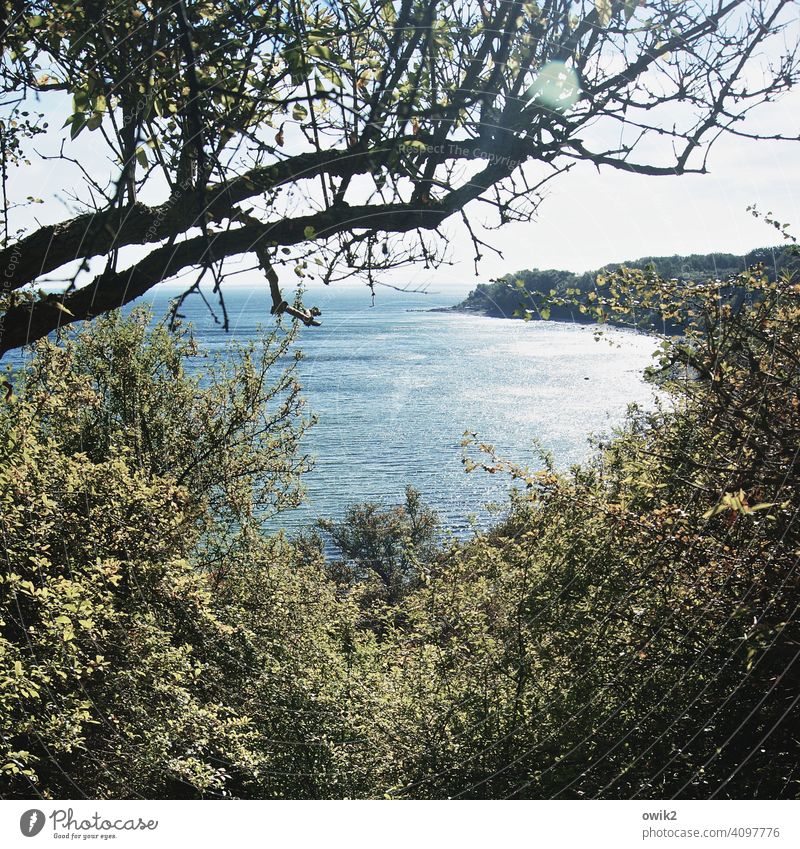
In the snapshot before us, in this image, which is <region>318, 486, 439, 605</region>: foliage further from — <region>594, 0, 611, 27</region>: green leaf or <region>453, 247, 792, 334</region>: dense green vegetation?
<region>594, 0, 611, 27</region>: green leaf

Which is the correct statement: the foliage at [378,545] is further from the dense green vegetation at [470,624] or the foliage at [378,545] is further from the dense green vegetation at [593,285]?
the dense green vegetation at [593,285]

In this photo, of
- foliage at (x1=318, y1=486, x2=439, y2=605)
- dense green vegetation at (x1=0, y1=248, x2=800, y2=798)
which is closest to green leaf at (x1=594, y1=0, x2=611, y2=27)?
dense green vegetation at (x1=0, y1=248, x2=800, y2=798)

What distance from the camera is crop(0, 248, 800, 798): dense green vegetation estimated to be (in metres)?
3.10

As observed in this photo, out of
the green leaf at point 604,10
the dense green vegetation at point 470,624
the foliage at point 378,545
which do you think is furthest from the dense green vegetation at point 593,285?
the foliage at point 378,545

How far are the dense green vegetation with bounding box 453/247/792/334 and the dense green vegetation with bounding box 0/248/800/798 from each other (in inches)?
4.3

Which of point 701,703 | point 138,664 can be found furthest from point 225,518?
point 701,703

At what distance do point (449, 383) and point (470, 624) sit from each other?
209 centimetres

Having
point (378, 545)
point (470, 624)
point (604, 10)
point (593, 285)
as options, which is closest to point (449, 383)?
point (470, 624)

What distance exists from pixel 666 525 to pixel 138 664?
2906mm

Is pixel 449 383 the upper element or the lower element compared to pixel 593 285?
lower

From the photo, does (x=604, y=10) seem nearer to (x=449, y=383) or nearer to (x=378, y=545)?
(x=449, y=383)

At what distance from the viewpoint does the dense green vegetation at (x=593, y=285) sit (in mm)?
3508

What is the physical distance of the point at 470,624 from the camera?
630cm

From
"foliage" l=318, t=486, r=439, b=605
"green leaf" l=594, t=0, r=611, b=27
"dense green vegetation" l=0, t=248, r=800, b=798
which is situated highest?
"green leaf" l=594, t=0, r=611, b=27
